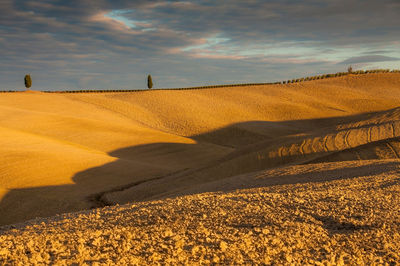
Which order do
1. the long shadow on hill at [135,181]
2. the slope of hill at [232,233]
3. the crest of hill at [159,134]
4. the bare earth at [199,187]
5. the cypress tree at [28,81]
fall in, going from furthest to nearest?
1. the cypress tree at [28,81]
2. the crest of hill at [159,134]
3. the long shadow on hill at [135,181]
4. the bare earth at [199,187]
5. the slope of hill at [232,233]

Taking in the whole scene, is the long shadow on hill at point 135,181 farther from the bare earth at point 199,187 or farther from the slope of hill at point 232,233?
the slope of hill at point 232,233

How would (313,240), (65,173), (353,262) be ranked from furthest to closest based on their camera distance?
(65,173) < (313,240) < (353,262)

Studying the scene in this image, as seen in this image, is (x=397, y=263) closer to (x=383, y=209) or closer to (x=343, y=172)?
(x=383, y=209)

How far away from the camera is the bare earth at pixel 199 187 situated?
4.38m

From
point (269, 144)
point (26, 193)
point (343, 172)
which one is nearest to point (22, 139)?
point (26, 193)

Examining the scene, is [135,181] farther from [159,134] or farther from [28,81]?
[28,81]

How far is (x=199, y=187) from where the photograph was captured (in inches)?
429

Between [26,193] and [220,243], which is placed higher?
[220,243]

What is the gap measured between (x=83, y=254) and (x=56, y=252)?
0.33 metres

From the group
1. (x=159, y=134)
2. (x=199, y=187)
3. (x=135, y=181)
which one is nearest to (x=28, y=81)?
(x=159, y=134)

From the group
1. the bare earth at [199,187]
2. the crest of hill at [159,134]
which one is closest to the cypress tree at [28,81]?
the crest of hill at [159,134]

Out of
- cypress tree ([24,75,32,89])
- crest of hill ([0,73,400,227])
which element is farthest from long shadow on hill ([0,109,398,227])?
cypress tree ([24,75,32,89])

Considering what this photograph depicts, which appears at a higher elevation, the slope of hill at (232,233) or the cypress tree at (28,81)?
the cypress tree at (28,81)

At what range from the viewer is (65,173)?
1659 cm
